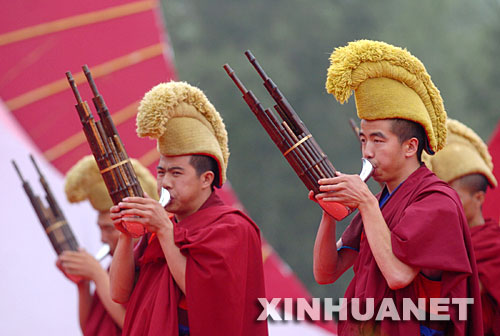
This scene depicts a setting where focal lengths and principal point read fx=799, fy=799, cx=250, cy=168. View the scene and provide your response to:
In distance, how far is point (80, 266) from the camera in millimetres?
3492

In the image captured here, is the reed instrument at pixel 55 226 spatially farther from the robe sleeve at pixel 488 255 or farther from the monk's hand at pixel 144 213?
the robe sleeve at pixel 488 255

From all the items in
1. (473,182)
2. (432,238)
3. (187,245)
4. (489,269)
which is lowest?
(489,269)

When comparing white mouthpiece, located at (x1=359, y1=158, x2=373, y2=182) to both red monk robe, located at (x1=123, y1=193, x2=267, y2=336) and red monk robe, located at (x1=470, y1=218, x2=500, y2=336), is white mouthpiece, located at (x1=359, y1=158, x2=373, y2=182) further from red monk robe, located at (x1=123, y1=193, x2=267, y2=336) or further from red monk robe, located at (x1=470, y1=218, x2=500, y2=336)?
red monk robe, located at (x1=470, y1=218, x2=500, y2=336)

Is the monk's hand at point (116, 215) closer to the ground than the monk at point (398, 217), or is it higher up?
higher up

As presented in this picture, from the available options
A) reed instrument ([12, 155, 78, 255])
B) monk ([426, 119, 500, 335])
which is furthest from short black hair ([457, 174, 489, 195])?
reed instrument ([12, 155, 78, 255])

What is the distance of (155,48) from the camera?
522 centimetres

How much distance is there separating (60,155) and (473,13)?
12766 millimetres

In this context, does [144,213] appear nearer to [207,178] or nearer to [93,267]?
[207,178]

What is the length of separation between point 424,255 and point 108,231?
1.74 metres

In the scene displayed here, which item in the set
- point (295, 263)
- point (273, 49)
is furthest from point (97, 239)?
point (273, 49)

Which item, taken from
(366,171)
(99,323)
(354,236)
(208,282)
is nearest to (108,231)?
(99,323)

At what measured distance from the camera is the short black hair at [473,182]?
365cm

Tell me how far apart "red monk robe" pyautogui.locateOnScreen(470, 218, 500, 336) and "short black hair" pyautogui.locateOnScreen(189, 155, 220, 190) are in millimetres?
1191

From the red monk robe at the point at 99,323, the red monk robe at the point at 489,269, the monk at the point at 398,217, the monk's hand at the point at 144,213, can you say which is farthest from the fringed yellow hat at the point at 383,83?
the red monk robe at the point at 99,323
